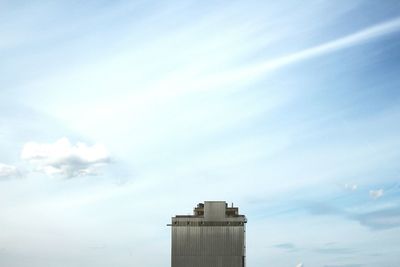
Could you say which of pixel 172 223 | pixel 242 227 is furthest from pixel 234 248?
pixel 172 223

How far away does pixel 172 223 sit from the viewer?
194625mm

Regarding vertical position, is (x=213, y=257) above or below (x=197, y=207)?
below

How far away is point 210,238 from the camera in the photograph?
7520 inches

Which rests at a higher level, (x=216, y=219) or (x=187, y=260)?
(x=216, y=219)

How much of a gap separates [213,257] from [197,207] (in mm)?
17424

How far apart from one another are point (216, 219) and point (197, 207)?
366 inches

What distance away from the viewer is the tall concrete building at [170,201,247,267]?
189 m

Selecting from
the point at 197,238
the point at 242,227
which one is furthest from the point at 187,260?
the point at 242,227

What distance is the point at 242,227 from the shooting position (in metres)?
191

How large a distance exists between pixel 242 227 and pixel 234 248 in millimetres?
6547

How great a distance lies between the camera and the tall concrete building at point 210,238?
18925 centimetres

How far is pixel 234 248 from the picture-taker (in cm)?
18950

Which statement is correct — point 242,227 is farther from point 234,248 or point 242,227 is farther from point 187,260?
point 187,260

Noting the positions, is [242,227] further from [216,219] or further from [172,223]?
[172,223]
